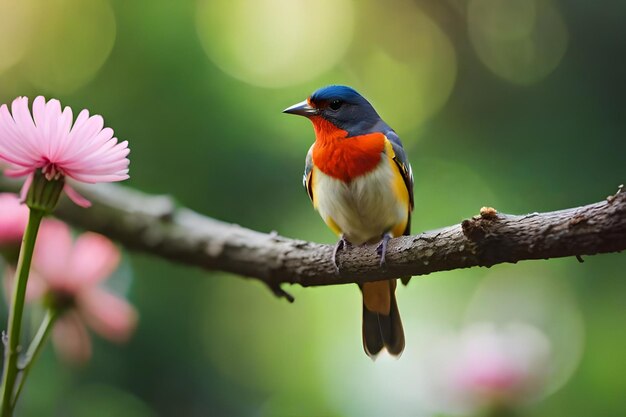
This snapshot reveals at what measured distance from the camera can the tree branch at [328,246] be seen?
877 mm

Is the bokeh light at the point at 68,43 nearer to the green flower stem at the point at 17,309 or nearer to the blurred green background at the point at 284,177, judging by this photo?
the blurred green background at the point at 284,177

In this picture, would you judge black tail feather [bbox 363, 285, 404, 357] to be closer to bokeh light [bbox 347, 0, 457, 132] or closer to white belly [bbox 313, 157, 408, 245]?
white belly [bbox 313, 157, 408, 245]

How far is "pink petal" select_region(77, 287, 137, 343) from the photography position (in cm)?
127

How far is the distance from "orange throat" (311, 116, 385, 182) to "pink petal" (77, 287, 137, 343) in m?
0.56

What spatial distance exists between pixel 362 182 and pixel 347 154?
7 cm

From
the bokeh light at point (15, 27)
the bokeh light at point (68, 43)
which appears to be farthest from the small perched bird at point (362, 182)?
the bokeh light at point (15, 27)

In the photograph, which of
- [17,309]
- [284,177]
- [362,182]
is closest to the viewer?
[17,309]

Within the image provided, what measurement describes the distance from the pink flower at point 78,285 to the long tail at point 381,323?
59 cm

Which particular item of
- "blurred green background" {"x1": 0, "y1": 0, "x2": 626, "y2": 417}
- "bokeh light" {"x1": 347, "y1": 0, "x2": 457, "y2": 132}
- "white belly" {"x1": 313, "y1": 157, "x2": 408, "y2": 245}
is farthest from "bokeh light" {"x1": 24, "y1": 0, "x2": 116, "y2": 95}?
"white belly" {"x1": 313, "y1": 157, "x2": 408, "y2": 245}

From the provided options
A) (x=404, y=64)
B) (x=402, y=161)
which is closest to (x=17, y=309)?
(x=402, y=161)

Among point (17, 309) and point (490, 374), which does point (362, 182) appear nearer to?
point (490, 374)

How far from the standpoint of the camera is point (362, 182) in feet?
5.46

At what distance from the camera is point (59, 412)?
5.36 ft

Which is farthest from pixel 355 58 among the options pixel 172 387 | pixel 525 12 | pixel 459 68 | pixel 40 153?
pixel 40 153
